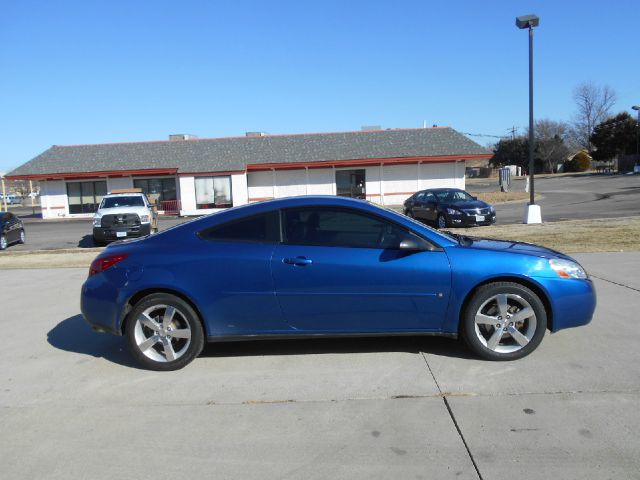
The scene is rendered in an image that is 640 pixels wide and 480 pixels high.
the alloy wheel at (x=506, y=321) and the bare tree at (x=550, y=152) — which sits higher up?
the bare tree at (x=550, y=152)

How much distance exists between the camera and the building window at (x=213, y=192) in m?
35.5

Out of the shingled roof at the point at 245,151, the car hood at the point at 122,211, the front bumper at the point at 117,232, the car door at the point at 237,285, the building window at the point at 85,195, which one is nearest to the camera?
the car door at the point at 237,285

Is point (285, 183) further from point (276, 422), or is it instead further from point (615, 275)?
point (276, 422)

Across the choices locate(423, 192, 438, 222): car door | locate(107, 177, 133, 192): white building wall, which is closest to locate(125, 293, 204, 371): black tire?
locate(423, 192, 438, 222): car door

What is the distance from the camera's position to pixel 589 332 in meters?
5.40

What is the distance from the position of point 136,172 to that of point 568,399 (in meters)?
35.4

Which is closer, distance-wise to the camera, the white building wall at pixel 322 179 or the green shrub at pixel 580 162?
the white building wall at pixel 322 179

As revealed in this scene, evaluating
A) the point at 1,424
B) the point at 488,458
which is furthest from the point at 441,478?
the point at 1,424

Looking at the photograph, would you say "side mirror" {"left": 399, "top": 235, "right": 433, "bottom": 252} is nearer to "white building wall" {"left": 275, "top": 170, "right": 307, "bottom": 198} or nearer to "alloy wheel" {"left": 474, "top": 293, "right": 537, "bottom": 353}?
"alloy wheel" {"left": 474, "top": 293, "right": 537, "bottom": 353}

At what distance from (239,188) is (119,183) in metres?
8.41

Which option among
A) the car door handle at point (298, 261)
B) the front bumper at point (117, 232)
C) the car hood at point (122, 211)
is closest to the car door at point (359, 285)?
the car door handle at point (298, 261)

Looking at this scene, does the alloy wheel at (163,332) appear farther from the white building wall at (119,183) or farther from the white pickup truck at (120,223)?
the white building wall at (119,183)

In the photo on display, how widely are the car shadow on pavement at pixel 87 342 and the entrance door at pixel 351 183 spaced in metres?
30.7

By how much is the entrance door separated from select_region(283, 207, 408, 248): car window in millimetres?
31605
